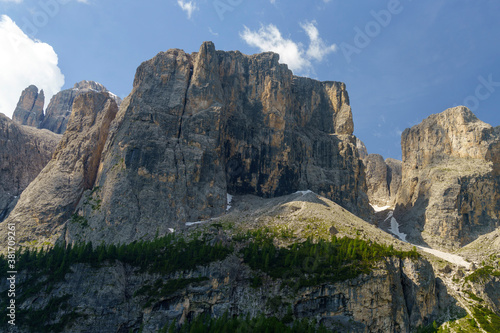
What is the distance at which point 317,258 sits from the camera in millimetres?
101188

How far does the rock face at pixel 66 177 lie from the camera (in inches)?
5251

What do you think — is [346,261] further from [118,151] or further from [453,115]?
[453,115]

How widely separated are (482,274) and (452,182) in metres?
59.2

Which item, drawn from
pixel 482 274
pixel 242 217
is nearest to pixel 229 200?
pixel 242 217

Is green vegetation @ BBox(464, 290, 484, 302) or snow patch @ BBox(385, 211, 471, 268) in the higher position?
snow patch @ BBox(385, 211, 471, 268)

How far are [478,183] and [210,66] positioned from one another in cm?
12144

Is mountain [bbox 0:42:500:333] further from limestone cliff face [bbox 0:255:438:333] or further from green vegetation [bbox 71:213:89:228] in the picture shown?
green vegetation [bbox 71:213:89:228]

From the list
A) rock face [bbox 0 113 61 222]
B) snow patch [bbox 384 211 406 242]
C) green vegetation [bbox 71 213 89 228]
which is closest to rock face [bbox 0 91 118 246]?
green vegetation [bbox 71 213 89 228]

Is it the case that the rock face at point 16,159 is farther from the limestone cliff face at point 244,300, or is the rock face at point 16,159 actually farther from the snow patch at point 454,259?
the snow patch at point 454,259

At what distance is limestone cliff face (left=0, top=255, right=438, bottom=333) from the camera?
91500mm

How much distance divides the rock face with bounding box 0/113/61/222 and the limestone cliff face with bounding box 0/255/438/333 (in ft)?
256

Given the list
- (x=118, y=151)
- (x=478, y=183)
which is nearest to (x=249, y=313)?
(x=118, y=151)

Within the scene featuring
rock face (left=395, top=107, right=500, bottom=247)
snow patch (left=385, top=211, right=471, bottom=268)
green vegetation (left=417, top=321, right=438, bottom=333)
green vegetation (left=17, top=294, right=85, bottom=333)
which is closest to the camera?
green vegetation (left=17, top=294, right=85, bottom=333)

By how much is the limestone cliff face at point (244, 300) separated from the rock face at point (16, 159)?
78157 millimetres
